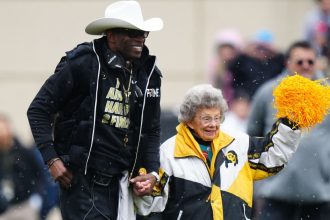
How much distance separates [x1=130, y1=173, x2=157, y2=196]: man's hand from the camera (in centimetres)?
909

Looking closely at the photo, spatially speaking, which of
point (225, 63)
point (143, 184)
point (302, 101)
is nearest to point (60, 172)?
point (143, 184)

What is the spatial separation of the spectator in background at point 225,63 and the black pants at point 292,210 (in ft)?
8.95

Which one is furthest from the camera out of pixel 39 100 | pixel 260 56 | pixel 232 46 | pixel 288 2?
pixel 288 2

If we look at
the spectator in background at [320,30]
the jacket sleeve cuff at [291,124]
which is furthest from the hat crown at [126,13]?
the spectator in background at [320,30]

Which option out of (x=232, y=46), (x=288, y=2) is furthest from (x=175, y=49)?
(x=232, y=46)

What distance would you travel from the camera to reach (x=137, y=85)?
29.9ft

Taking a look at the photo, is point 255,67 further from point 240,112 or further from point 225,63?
point 225,63

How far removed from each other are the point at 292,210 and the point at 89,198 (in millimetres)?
2921

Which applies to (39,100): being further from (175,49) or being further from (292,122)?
(175,49)

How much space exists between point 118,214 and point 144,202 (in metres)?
0.26

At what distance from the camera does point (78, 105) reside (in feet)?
29.7

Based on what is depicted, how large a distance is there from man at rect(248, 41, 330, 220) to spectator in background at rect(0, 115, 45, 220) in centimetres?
331

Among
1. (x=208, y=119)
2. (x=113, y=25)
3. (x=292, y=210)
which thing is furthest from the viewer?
(x=292, y=210)

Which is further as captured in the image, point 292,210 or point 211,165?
point 292,210
